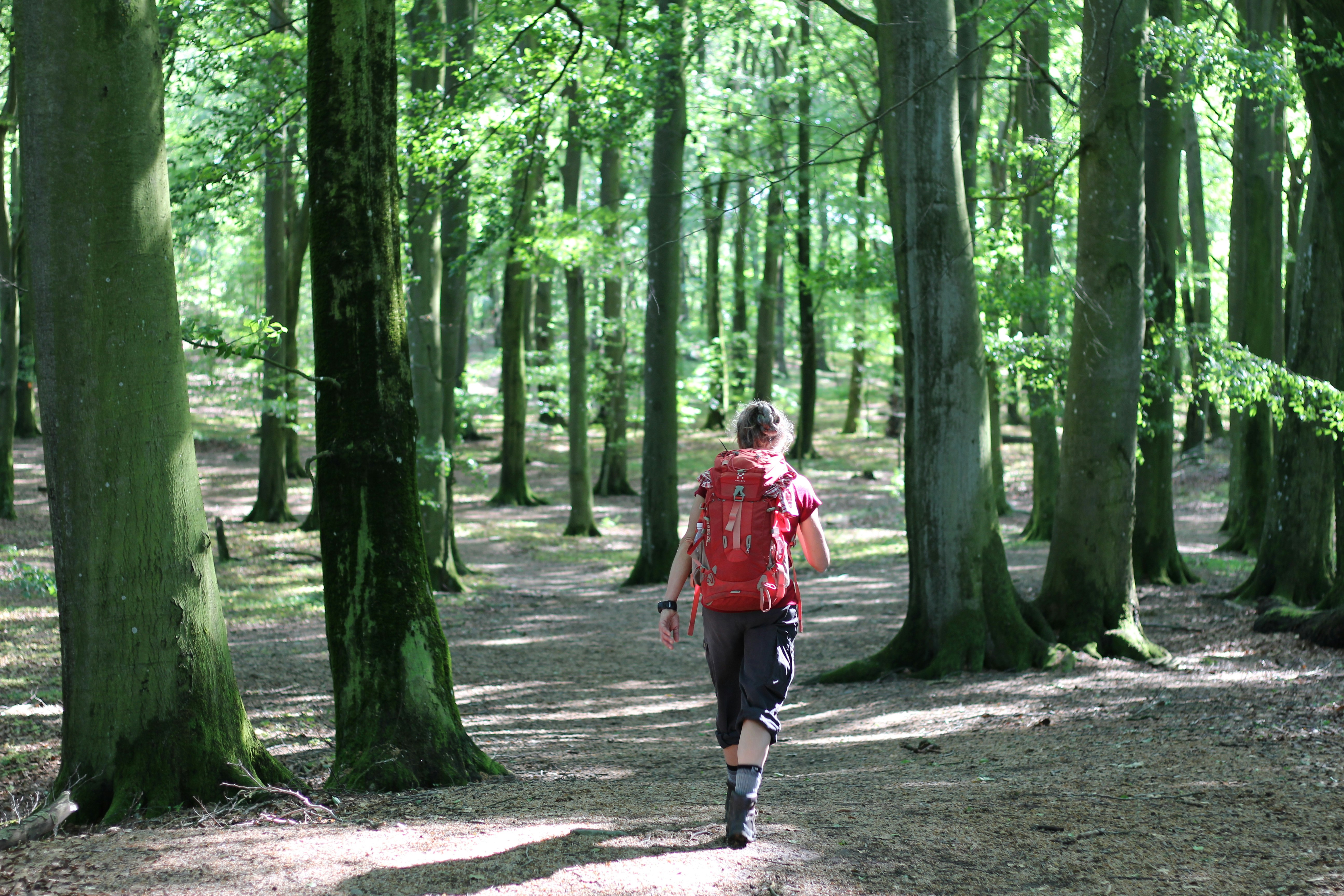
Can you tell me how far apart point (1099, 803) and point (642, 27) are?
28.1 feet

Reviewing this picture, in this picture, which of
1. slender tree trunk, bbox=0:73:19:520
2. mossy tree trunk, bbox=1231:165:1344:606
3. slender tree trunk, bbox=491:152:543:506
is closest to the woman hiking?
mossy tree trunk, bbox=1231:165:1344:606

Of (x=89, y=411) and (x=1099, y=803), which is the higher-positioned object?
(x=89, y=411)

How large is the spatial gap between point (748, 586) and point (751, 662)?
0.31m

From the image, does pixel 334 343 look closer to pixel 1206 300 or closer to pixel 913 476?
pixel 913 476

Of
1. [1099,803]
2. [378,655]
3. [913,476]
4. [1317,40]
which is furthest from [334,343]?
[1317,40]

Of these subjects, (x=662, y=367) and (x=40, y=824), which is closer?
(x=40, y=824)

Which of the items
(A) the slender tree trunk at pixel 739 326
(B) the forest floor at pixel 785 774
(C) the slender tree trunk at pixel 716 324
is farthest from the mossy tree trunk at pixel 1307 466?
(A) the slender tree trunk at pixel 739 326

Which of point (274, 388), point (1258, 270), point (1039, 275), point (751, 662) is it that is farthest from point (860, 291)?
point (751, 662)

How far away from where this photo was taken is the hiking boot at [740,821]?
3.77 m

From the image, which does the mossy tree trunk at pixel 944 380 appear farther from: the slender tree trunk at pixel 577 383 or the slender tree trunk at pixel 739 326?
the slender tree trunk at pixel 739 326

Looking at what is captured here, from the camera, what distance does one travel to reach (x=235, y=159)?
27.4 ft

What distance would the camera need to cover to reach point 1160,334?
916 centimetres

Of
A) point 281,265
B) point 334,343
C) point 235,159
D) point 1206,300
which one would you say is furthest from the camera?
point 1206,300

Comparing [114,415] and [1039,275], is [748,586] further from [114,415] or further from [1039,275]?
[1039,275]
